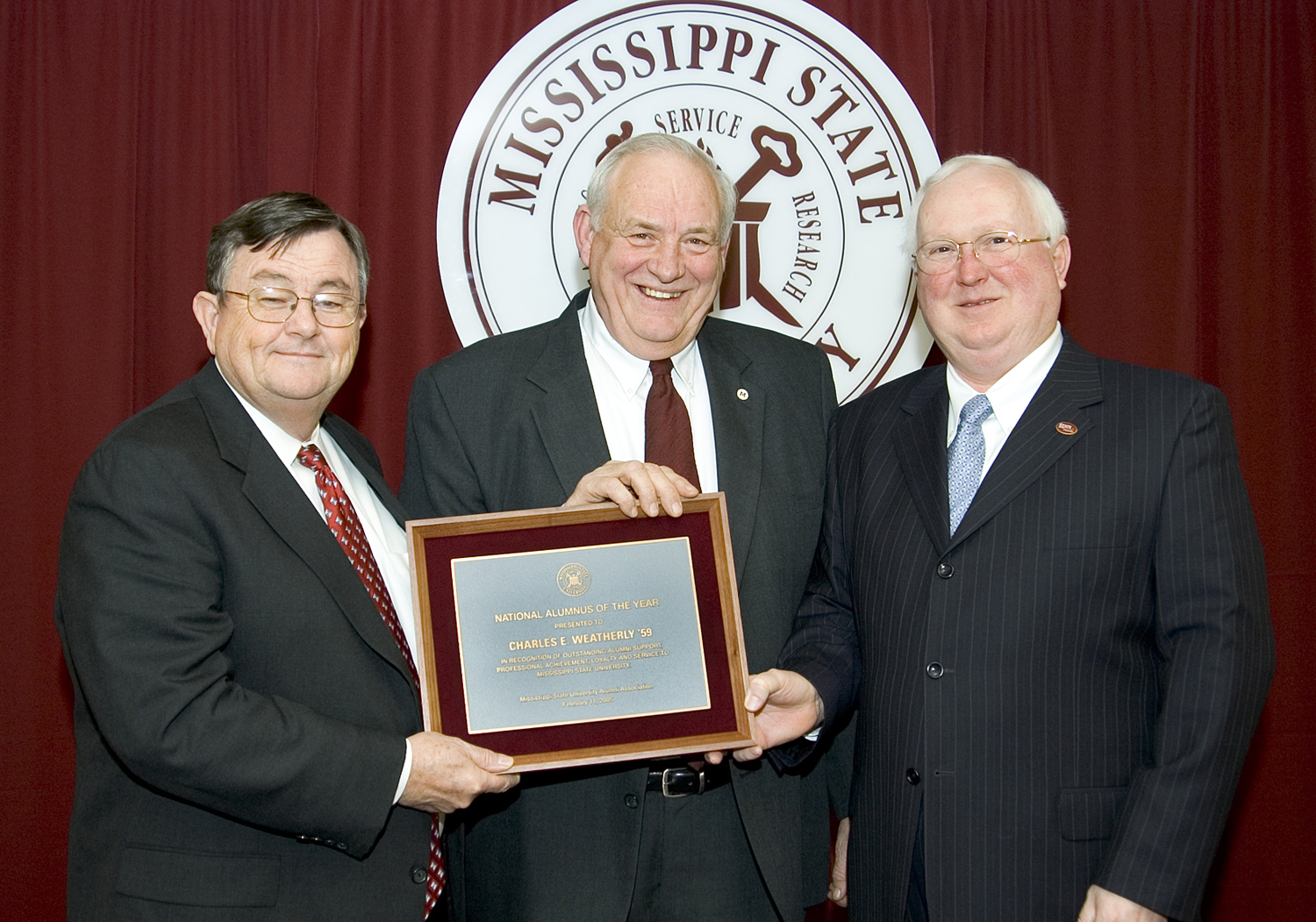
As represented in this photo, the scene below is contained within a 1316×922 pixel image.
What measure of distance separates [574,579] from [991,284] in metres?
1.01

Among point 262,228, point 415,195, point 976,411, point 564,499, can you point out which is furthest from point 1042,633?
point 415,195

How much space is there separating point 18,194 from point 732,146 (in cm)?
209

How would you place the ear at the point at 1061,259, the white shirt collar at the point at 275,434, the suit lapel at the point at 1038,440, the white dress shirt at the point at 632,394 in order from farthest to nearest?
the white dress shirt at the point at 632,394, the ear at the point at 1061,259, the white shirt collar at the point at 275,434, the suit lapel at the point at 1038,440

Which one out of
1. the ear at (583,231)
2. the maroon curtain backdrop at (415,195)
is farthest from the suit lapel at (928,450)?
the maroon curtain backdrop at (415,195)

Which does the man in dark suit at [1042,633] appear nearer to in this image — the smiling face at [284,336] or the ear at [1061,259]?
the ear at [1061,259]

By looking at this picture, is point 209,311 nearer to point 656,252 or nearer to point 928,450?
point 656,252

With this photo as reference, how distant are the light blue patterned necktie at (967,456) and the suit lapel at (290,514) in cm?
110

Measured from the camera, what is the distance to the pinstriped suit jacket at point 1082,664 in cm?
172

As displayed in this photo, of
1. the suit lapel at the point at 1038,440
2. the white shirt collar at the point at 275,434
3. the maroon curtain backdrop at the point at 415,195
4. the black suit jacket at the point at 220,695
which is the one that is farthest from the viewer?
the maroon curtain backdrop at the point at 415,195

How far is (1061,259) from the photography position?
211 centimetres

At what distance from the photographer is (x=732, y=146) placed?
3.13 metres

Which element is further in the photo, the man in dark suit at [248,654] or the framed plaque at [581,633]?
the framed plaque at [581,633]

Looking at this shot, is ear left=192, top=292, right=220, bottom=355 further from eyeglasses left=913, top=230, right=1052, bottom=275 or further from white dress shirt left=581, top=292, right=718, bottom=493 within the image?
eyeglasses left=913, top=230, right=1052, bottom=275

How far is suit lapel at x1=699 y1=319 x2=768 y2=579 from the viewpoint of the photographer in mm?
2166
